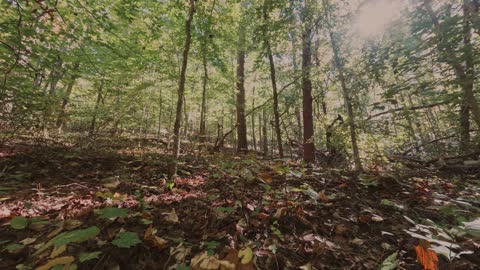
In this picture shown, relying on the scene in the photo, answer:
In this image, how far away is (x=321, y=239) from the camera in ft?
7.34

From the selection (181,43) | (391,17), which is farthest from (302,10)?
(181,43)

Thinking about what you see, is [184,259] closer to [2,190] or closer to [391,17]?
[2,190]

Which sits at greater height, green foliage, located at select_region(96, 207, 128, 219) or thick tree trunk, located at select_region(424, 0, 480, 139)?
thick tree trunk, located at select_region(424, 0, 480, 139)

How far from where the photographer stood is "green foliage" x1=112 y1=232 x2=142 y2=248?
1799 mm

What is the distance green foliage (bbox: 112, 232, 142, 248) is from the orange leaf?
2166mm

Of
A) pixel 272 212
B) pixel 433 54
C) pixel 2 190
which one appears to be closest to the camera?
pixel 272 212

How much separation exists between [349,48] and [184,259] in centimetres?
691

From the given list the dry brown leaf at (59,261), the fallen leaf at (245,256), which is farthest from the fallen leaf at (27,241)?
the fallen leaf at (245,256)

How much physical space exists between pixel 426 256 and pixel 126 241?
2323 mm

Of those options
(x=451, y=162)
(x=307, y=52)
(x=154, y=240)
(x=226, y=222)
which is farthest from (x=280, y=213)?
(x=307, y=52)

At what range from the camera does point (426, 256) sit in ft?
5.05

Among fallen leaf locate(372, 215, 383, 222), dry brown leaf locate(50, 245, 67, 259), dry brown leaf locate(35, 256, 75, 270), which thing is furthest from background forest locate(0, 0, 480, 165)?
dry brown leaf locate(35, 256, 75, 270)

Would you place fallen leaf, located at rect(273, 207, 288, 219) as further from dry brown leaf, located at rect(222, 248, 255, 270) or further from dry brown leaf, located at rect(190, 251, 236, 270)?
dry brown leaf, located at rect(190, 251, 236, 270)

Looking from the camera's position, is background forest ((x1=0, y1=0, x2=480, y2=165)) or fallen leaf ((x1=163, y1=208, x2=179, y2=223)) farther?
background forest ((x1=0, y1=0, x2=480, y2=165))
